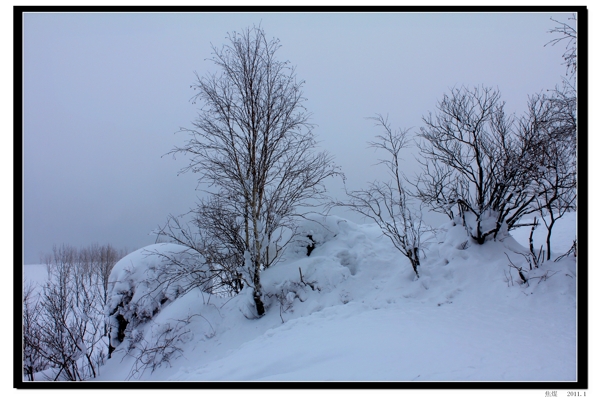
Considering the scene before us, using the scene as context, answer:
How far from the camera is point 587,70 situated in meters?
4.49

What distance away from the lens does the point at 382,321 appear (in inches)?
242

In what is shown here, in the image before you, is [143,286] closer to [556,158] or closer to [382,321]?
[382,321]

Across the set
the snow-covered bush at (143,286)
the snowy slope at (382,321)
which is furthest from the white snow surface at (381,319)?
the snow-covered bush at (143,286)

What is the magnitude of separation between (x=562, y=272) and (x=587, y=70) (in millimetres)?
4310

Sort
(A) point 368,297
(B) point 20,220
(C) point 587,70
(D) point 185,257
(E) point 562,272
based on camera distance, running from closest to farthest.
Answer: (B) point 20,220 < (C) point 587,70 < (E) point 562,272 < (A) point 368,297 < (D) point 185,257

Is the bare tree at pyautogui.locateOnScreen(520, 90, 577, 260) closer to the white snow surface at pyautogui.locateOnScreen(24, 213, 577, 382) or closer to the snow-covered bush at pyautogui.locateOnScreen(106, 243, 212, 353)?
the white snow surface at pyautogui.locateOnScreen(24, 213, 577, 382)

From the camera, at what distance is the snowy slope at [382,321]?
4023 mm

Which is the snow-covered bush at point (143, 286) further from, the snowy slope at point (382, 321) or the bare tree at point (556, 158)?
the bare tree at point (556, 158)

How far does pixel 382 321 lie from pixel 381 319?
0.16 m

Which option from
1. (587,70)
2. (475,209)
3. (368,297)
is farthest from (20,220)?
(475,209)

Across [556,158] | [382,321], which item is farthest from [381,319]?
[556,158]

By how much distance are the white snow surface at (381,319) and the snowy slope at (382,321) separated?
2 cm

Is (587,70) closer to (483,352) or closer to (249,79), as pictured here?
(483,352)

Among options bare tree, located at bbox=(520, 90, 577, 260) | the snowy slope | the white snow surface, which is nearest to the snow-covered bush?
the white snow surface
